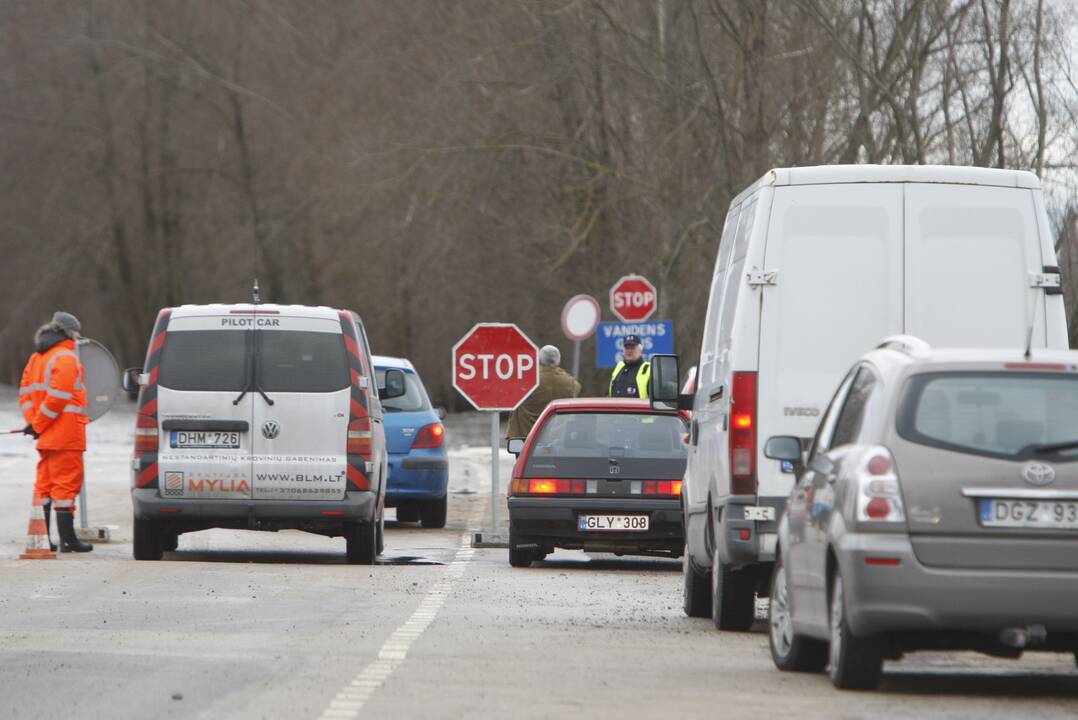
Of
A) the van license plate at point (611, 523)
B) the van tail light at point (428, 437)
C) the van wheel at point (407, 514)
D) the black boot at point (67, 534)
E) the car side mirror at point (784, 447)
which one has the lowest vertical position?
the van wheel at point (407, 514)

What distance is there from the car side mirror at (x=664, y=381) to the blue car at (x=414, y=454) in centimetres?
834

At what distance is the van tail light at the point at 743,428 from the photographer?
38.7ft

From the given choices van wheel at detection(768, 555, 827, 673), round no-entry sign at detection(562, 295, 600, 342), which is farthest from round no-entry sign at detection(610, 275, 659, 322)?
van wheel at detection(768, 555, 827, 673)

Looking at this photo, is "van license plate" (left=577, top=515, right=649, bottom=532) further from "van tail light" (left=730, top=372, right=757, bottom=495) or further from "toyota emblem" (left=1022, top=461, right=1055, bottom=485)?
"toyota emblem" (left=1022, top=461, right=1055, bottom=485)

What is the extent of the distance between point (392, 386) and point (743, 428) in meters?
9.25

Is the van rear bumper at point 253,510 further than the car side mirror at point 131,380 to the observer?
→ No

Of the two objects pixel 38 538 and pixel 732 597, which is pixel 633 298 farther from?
pixel 732 597

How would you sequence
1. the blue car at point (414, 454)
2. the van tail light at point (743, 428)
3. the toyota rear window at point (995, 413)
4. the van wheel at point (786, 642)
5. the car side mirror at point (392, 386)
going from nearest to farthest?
the toyota rear window at point (995, 413) → the van wheel at point (786, 642) → the van tail light at point (743, 428) → the car side mirror at point (392, 386) → the blue car at point (414, 454)

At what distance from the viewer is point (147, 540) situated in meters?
17.8

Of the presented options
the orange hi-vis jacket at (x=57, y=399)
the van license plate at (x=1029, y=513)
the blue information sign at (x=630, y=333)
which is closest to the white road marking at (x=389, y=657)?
the van license plate at (x=1029, y=513)

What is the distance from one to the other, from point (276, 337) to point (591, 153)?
19485 mm

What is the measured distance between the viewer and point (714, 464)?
Answer: 1259 cm

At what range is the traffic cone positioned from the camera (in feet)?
58.6

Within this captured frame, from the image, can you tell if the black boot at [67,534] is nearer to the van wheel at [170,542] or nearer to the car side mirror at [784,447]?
the van wheel at [170,542]
